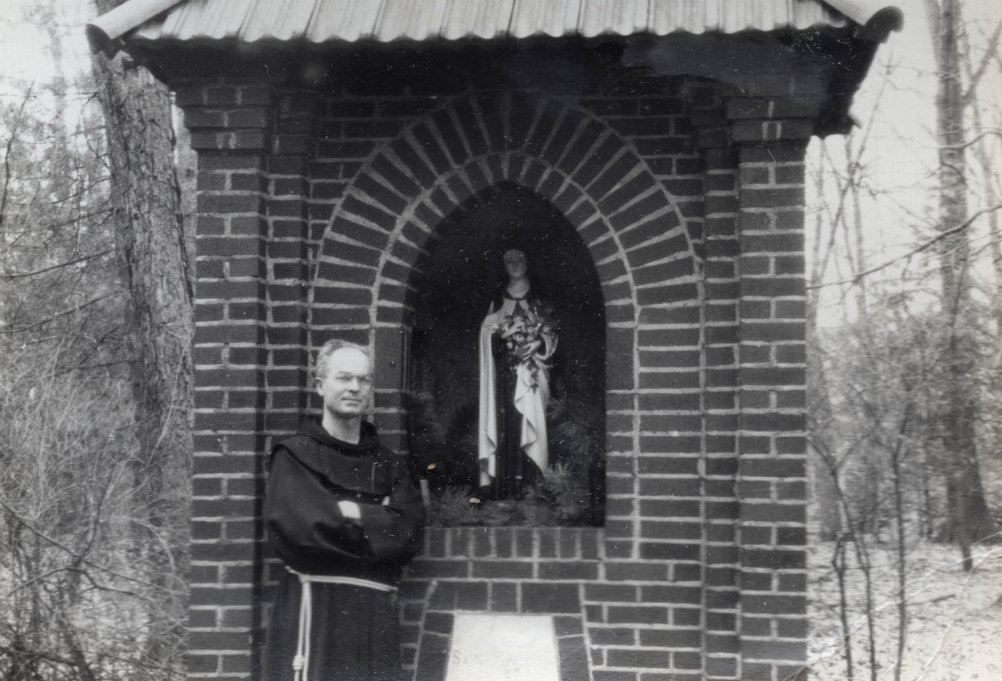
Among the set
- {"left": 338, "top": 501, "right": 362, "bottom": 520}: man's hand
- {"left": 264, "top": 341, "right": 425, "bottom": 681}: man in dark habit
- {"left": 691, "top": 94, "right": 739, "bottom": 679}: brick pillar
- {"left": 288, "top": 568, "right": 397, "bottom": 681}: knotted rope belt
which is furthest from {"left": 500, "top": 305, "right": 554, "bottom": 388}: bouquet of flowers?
{"left": 288, "top": 568, "right": 397, "bottom": 681}: knotted rope belt

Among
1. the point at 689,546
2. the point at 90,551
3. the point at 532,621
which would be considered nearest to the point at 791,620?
the point at 689,546

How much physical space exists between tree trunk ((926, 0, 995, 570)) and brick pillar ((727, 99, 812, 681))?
9.32 feet

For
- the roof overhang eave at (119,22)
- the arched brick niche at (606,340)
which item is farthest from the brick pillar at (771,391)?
the roof overhang eave at (119,22)

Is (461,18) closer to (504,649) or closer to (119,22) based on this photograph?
(119,22)

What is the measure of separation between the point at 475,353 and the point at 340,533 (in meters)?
1.39

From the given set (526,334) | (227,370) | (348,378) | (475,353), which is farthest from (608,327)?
(227,370)

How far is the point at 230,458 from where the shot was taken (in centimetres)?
413

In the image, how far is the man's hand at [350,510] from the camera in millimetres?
3572

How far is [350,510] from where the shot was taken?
142 inches

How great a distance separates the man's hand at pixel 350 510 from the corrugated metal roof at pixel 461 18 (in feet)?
6.02

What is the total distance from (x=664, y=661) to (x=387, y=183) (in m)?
2.44

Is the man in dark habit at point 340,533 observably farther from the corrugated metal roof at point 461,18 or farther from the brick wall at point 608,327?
the corrugated metal roof at point 461,18

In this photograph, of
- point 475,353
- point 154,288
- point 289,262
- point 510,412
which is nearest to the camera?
point 289,262

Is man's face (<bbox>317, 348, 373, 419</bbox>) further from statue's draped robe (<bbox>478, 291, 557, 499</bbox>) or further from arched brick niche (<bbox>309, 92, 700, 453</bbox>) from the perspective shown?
statue's draped robe (<bbox>478, 291, 557, 499</bbox>)
